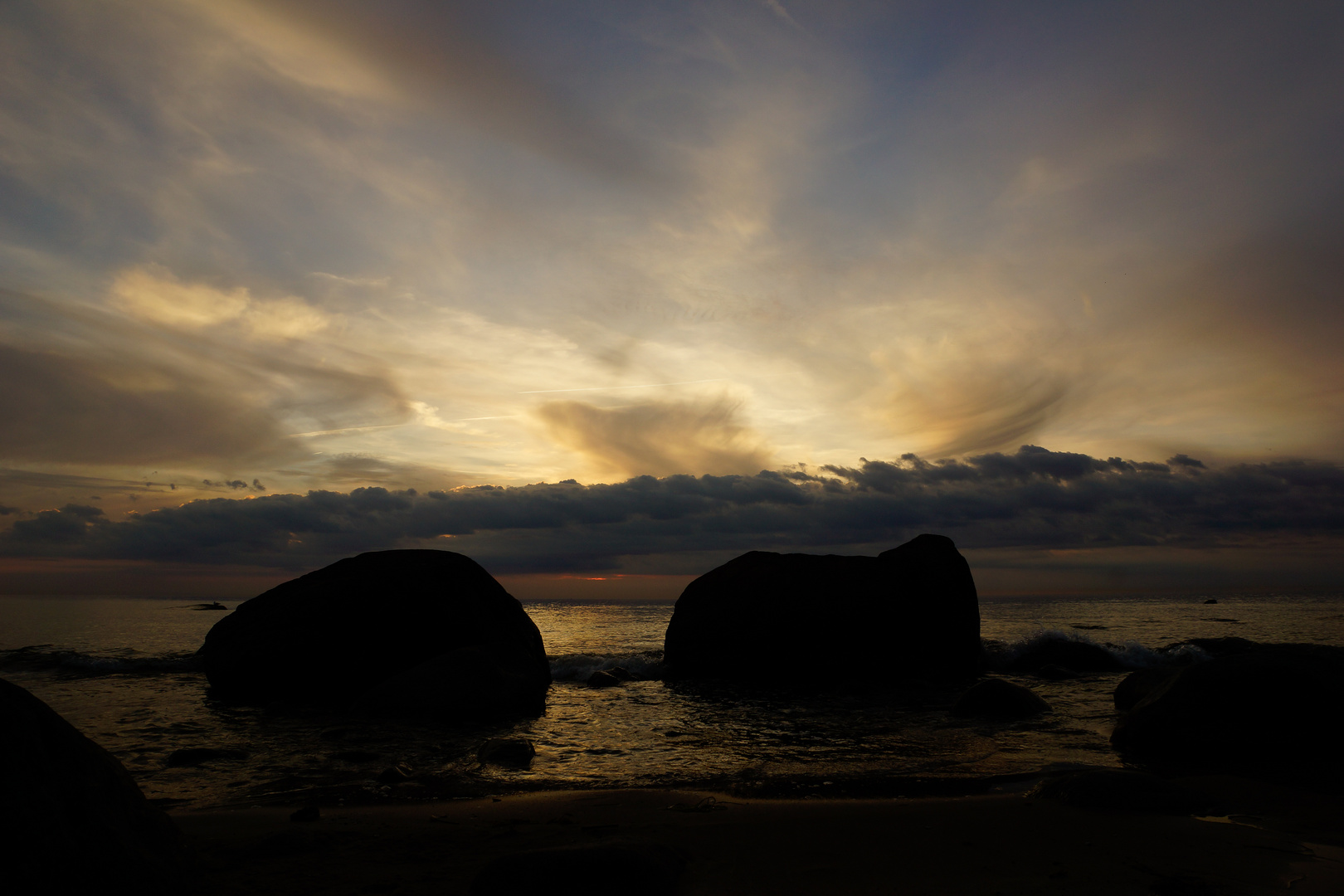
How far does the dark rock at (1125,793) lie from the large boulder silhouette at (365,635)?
9112 mm

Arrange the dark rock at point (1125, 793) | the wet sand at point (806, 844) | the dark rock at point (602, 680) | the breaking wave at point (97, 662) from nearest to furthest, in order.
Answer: the wet sand at point (806, 844) < the dark rock at point (1125, 793) < the dark rock at point (602, 680) < the breaking wave at point (97, 662)

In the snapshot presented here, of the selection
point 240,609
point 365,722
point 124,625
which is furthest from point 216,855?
point 124,625

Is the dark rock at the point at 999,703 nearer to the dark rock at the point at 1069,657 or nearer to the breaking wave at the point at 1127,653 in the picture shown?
the dark rock at the point at 1069,657

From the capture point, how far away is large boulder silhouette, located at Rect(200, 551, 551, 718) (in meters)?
14.2

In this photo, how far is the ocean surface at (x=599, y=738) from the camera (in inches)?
300

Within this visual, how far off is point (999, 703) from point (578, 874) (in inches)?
390

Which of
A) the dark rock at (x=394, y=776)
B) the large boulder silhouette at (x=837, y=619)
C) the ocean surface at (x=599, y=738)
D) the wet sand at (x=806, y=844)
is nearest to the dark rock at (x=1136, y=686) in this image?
the ocean surface at (x=599, y=738)

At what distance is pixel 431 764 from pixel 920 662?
48.4 ft

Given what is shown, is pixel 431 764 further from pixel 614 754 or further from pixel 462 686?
pixel 462 686

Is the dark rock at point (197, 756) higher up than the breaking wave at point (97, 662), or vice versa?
the dark rock at point (197, 756)

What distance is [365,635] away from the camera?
587 inches

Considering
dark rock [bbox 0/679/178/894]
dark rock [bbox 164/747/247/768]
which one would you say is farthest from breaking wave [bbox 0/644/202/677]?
dark rock [bbox 0/679/178/894]

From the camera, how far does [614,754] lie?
9.29m

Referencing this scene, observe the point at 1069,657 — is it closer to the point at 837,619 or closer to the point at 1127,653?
the point at 1127,653
